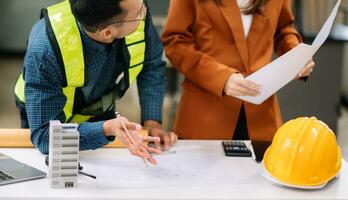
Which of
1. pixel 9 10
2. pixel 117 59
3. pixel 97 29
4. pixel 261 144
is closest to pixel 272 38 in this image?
pixel 261 144

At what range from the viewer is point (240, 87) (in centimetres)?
162

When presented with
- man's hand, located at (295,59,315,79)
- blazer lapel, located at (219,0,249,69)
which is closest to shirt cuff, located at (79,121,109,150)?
blazer lapel, located at (219,0,249,69)

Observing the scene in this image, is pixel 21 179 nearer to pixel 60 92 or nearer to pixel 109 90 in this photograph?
pixel 60 92

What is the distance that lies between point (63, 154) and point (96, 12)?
1.23ft

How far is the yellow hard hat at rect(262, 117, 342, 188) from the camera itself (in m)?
1.28

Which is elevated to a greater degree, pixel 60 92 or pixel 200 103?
pixel 60 92

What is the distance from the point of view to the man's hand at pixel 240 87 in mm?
1601

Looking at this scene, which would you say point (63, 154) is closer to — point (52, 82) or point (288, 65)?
point (52, 82)

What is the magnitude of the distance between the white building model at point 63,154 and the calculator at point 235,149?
48 cm

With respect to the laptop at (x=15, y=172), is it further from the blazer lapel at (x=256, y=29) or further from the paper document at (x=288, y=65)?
the blazer lapel at (x=256, y=29)

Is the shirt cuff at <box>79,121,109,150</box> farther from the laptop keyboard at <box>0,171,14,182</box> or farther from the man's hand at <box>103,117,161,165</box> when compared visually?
the laptop keyboard at <box>0,171,14,182</box>

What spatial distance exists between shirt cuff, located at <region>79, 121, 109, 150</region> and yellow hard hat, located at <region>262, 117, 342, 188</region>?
0.44 metres

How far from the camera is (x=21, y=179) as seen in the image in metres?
1.30

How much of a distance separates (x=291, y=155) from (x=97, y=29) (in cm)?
60
